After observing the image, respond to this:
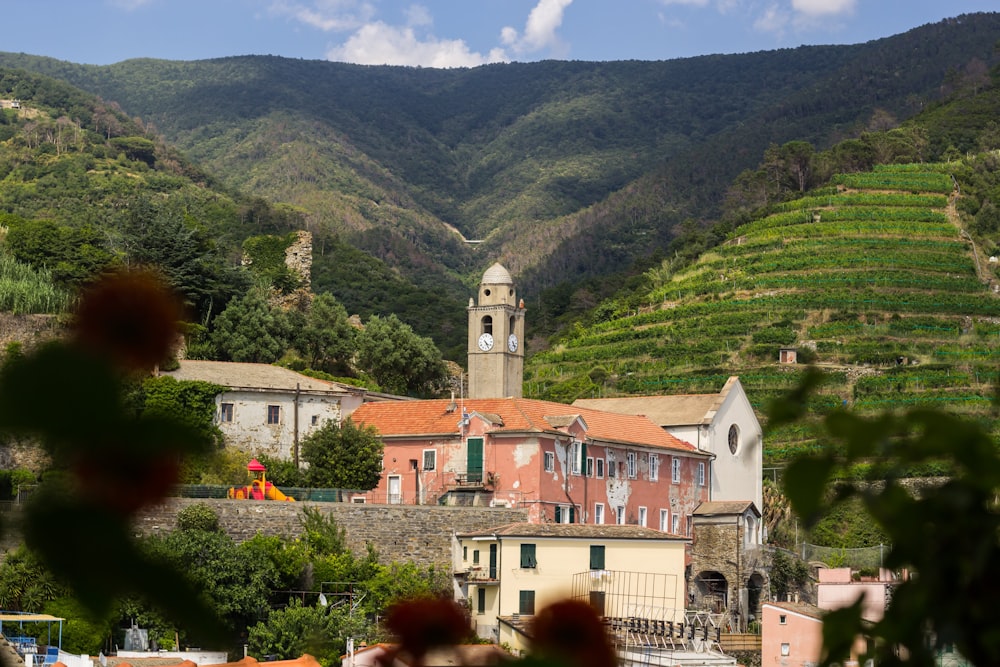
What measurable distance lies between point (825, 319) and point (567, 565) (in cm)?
3715

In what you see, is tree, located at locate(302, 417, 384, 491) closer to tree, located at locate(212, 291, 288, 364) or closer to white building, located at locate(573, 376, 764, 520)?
tree, located at locate(212, 291, 288, 364)

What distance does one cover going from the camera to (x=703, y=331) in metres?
71.4

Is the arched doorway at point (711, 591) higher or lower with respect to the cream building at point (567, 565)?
lower

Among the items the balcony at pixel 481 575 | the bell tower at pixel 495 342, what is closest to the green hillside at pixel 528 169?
the bell tower at pixel 495 342

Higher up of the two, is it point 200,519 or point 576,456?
point 576,456

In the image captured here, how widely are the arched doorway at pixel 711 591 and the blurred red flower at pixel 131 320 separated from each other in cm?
4390

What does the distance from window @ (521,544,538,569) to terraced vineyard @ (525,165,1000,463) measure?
18859mm

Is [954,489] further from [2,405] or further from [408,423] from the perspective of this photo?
[408,423]

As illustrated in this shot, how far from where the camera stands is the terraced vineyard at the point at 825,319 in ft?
211

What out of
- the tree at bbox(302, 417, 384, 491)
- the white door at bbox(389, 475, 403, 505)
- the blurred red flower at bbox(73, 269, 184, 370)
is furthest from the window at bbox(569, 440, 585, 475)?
the blurred red flower at bbox(73, 269, 184, 370)

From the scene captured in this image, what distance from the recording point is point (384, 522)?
131 feet

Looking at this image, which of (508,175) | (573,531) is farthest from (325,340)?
(508,175)

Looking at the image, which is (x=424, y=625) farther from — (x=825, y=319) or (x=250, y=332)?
(x=825, y=319)

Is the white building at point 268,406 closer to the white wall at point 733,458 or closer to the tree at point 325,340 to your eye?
the tree at point 325,340
